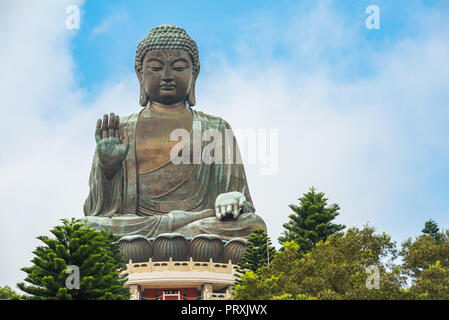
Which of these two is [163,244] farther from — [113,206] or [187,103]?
[187,103]

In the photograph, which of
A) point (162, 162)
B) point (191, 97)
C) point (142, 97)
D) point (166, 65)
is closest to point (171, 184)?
point (162, 162)

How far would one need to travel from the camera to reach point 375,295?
1205 centimetres

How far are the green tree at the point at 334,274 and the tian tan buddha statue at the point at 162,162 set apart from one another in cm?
587

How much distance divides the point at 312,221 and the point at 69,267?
5.32 meters

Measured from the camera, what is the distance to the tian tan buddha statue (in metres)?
20.8

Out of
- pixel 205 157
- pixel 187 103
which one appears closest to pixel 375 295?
pixel 205 157

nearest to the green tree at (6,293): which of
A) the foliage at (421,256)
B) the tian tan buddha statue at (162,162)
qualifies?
the tian tan buddha statue at (162,162)

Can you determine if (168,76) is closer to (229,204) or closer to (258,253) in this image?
(229,204)

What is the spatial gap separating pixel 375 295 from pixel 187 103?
11961mm

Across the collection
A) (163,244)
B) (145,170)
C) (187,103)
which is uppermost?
(187,103)

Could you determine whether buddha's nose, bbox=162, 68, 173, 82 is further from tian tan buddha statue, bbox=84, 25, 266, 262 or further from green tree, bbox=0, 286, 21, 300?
green tree, bbox=0, 286, 21, 300

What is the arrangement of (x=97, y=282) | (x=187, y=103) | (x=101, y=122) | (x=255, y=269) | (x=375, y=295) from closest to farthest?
(x=375, y=295) → (x=97, y=282) → (x=255, y=269) → (x=101, y=122) → (x=187, y=103)

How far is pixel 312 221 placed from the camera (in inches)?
662
